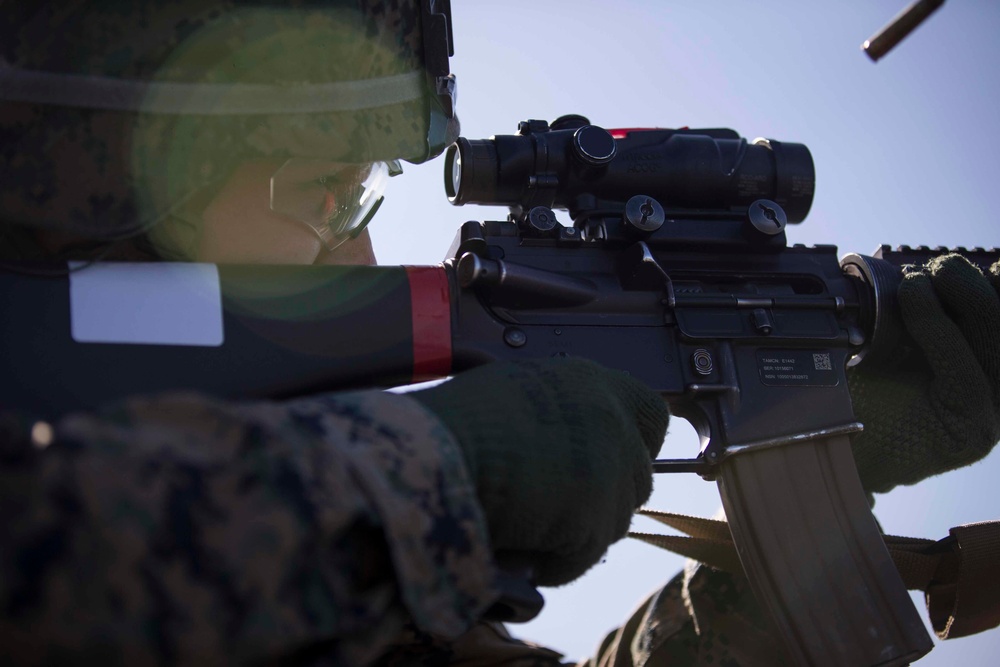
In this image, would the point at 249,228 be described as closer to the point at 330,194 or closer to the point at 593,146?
the point at 330,194

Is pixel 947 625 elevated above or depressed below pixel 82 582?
below

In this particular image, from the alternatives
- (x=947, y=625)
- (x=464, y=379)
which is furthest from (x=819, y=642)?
(x=464, y=379)

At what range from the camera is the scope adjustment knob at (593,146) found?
102 inches

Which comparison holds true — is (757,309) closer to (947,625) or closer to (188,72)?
(947,625)

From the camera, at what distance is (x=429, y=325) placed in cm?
222

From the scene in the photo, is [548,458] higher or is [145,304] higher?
[145,304]

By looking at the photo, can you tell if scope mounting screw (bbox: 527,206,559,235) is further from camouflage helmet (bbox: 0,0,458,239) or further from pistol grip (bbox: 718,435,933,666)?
pistol grip (bbox: 718,435,933,666)

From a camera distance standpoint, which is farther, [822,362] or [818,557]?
[822,362]

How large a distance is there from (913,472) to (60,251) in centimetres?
232

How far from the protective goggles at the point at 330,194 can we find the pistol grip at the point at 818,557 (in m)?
1.21

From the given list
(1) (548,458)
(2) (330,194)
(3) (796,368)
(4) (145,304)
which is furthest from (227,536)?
(3) (796,368)

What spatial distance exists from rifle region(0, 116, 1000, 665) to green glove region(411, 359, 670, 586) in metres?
0.54

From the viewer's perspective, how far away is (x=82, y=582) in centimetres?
95

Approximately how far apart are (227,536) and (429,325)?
1.21 metres
